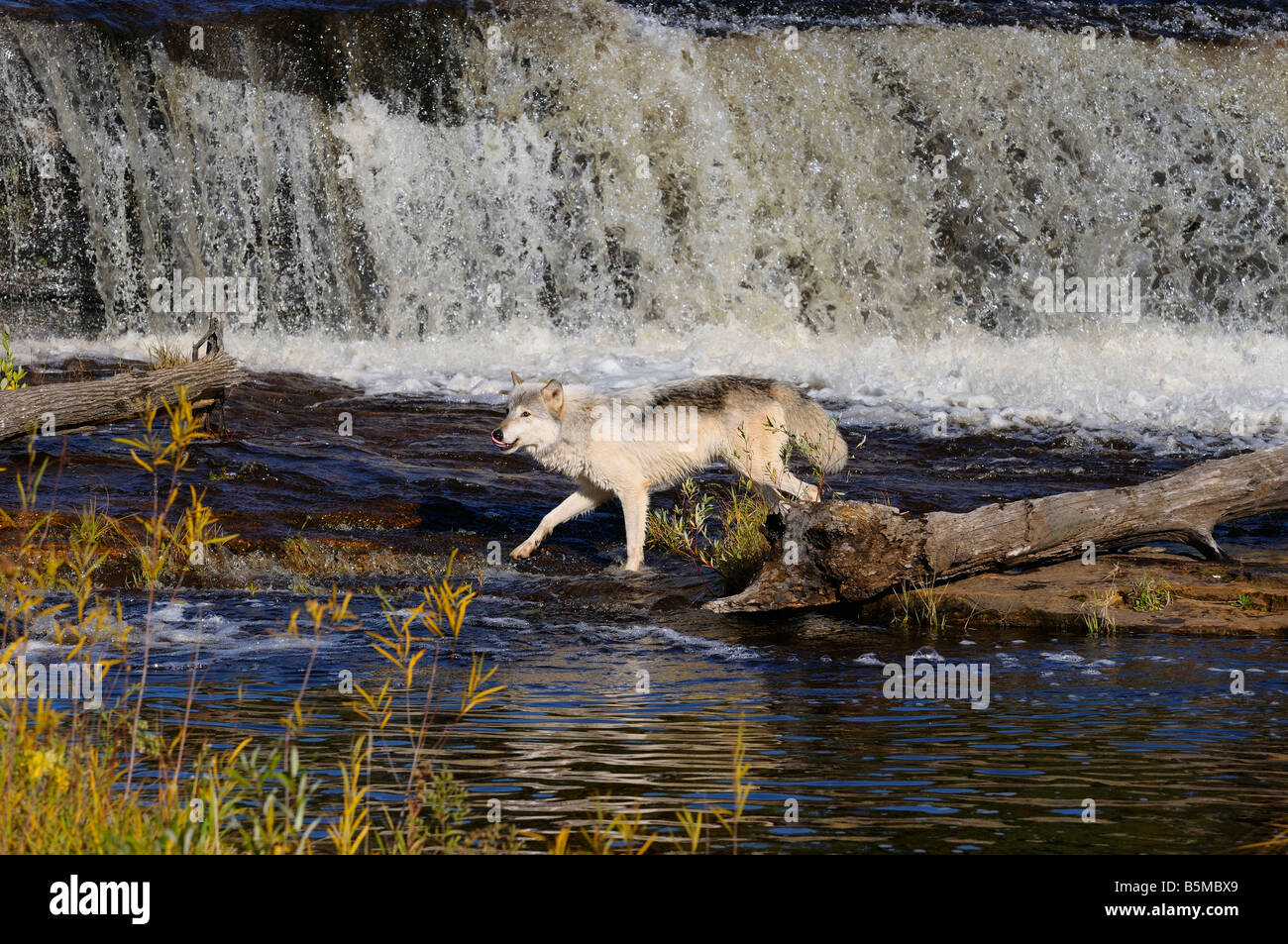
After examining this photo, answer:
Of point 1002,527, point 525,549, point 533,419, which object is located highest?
point 533,419

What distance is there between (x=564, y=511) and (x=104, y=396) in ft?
12.4

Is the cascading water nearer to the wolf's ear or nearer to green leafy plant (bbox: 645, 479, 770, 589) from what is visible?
green leafy plant (bbox: 645, 479, 770, 589)

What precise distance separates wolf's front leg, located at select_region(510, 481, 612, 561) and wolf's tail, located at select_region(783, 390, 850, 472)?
5.24 ft

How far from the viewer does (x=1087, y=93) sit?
82.9ft

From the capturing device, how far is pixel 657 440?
10.7 m

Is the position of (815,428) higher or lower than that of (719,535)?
higher

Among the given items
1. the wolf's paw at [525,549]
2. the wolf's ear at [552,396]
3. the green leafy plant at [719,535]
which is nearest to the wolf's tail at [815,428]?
the green leafy plant at [719,535]

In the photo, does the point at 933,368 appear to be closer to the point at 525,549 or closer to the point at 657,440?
the point at 657,440

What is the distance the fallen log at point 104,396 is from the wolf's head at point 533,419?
2.40m

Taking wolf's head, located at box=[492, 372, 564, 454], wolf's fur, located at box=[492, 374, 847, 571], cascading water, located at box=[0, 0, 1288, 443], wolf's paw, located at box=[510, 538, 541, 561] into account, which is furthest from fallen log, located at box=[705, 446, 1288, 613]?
cascading water, located at box=[0, 0, 1288, 443]

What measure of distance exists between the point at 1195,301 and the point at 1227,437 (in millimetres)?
7910

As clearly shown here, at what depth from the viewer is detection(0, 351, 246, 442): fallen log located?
1054cm

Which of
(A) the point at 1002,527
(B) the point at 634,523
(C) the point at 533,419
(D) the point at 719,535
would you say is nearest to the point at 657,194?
(D) the point at 719,535
